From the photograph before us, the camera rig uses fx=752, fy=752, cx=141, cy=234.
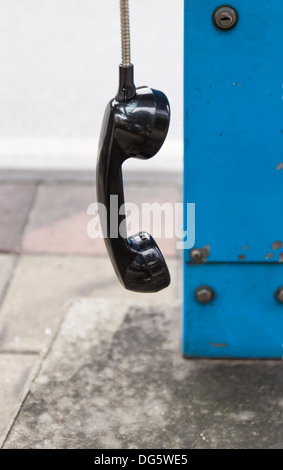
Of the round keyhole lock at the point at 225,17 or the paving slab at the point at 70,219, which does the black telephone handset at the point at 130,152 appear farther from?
the paving slab at the point at 70,219

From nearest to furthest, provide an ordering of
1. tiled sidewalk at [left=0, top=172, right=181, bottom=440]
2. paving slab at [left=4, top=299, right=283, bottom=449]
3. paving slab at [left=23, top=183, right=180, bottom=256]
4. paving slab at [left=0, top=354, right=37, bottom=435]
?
paving slab at [left=4, top=299, right=283, bottom=449], paving slab at [left=0, top=354, right=37, bottom=435], tiled sidewalk at [left=0, top=172, right=181, bottom=440], paving slab at [left=23, top=183, right=180, bottom=256]

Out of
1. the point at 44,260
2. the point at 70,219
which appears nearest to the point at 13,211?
the point at 70,219

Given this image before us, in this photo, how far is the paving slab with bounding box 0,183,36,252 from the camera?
2627mm

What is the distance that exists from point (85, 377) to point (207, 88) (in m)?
0.69

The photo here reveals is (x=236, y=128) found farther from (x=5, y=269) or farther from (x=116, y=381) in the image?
(x=5, y=269)

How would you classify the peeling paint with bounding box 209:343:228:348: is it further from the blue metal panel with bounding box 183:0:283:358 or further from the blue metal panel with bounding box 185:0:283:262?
the blue metal panel with bounding box 185:0:283:262

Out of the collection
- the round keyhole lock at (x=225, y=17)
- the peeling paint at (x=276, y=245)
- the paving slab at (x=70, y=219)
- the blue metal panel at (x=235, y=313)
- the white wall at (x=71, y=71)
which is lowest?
the paving slab at (x=70, y=219)

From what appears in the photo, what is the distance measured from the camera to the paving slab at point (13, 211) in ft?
8.62

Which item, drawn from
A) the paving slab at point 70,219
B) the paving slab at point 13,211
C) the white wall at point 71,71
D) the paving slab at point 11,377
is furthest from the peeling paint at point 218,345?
the white wall at point 71,71

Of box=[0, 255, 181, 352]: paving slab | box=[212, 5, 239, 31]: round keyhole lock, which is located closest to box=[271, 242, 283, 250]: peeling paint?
box=[212, 5, 239, 31]: round keyhole lock

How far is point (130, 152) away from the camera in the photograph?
1347 millimetres

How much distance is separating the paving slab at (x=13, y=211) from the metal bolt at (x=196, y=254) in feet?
3.77

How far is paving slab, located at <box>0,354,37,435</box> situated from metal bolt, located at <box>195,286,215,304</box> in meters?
0.57

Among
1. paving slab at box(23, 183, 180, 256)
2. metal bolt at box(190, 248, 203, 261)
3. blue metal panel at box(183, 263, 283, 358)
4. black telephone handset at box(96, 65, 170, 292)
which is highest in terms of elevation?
black telephone handset at box(96, 65, 170, 292)
